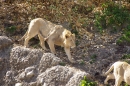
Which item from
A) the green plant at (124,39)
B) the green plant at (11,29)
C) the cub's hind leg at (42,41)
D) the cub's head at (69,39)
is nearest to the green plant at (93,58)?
the cub's head at (69,39)

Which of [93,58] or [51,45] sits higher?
[51,45]

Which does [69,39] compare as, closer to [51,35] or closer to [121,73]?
[51,35]

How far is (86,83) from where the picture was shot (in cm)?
819

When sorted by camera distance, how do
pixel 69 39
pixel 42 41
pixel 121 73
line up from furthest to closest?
pixel 42 41 → pixel 69 39 → pixel 121 73

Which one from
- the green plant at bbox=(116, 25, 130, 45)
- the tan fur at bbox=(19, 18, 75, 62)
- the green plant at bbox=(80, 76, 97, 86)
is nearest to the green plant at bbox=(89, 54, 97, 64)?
the tan fur at bbox=(19, 18, 75, 62)

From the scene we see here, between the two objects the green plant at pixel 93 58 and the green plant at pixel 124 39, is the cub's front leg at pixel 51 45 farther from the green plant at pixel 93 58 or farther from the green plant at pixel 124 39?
the green plant at pixel 124 39

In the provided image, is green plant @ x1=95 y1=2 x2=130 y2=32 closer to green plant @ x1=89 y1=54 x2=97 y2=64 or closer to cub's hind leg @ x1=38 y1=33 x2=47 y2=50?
green plant @ x1=89 y1=54 x2=97 y2=64

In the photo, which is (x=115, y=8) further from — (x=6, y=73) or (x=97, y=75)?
(x=6, y=73)

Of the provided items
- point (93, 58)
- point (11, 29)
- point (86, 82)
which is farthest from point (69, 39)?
point (11, 29)

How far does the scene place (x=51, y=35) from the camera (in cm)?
926

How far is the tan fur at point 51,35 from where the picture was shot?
29.6ft

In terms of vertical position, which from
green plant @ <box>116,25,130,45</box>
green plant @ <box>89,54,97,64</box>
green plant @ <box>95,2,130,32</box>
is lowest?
green plant @ <box>89,54,97,64</box>

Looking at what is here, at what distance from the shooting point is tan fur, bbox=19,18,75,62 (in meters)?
9.01

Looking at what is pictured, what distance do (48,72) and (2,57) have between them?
162 cm
